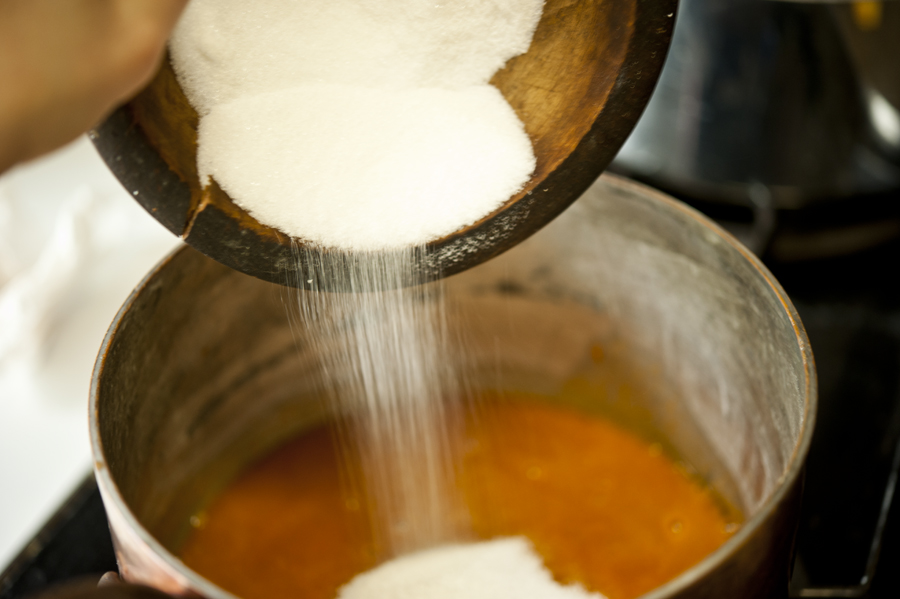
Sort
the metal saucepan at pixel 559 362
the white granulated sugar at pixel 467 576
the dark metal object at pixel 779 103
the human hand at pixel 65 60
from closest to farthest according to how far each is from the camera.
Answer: the human hand at pixel 65 60 → the metal saucepan at pixel 559 362 → the white granulated sugar at pixel 467 576 → the dark metal object at pixel 779 103

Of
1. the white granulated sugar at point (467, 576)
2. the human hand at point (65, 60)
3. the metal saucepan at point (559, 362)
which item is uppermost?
the human hand at point (65, 60)

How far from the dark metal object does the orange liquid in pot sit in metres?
0.32

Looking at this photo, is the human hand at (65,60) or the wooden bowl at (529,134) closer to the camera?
the human hand at (65,60)

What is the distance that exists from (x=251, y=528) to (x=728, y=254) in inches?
19.1

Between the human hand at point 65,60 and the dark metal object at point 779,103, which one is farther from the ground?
the human hand at point 65,60

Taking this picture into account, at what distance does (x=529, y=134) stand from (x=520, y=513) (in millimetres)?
358

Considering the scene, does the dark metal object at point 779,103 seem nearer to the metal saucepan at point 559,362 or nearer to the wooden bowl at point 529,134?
the metal saucepan at point 559,362

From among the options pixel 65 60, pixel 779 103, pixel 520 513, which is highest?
pixel 65 60

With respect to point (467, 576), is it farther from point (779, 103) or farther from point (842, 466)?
point (779, 103)

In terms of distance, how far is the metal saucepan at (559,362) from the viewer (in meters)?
0.47

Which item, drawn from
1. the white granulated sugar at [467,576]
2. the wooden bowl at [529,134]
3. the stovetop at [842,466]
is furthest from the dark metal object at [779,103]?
the white granulated sugar at [467,576]

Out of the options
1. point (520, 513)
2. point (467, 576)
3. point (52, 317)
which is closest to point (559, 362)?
point (520, 513)

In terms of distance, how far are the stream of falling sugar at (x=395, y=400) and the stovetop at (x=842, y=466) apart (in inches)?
9.5

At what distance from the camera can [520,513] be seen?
77 centimetres
